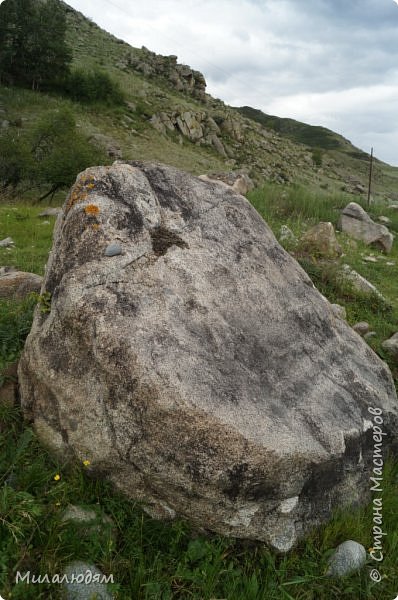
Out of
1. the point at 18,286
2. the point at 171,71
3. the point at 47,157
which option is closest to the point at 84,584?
the point at 18,286

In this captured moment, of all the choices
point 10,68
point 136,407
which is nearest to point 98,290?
point 136,407

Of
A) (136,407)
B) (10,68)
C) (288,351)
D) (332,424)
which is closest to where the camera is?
(136,407)

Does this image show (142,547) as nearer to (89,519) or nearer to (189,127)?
(89,519)

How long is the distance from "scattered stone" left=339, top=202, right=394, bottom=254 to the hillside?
570 inches

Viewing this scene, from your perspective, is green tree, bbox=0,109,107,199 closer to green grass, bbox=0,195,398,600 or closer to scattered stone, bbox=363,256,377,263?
scattered stone, bbox=363,256,377,263

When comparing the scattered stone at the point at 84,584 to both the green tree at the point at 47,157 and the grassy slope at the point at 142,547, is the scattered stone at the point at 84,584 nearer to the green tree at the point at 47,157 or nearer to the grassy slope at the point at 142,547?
the grassy slope at the point at 142,547

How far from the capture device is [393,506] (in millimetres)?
3172

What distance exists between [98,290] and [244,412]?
1197 millimetres

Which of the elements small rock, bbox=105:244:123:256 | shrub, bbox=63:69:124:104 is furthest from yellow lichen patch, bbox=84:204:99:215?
shrub, bbox=63:69:124:104

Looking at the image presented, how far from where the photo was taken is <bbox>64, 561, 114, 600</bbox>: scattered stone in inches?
90.0

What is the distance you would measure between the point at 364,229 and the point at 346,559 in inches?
443

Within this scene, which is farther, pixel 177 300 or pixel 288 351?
pixel 288 351

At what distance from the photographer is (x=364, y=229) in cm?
1271

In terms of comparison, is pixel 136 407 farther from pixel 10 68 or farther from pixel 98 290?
pixel 10 68
